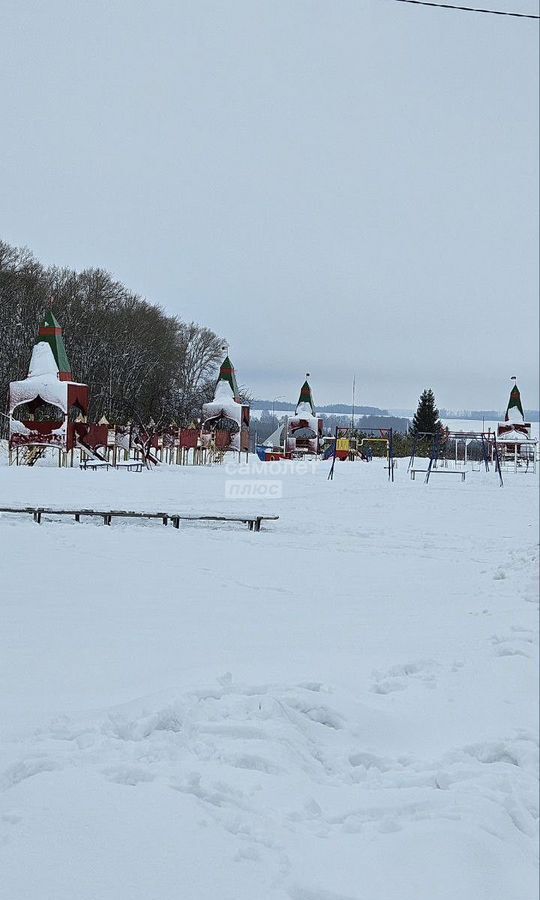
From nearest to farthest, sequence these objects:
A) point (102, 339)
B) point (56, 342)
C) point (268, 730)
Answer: point (268, 730), point (56, 342), point (102, 339)

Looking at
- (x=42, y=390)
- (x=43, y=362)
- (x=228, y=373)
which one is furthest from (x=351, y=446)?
(x=42, y=390)

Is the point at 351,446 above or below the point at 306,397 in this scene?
below

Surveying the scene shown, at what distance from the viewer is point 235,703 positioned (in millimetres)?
4223

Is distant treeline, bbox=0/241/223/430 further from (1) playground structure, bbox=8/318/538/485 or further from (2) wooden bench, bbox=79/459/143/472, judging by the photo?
(2) wooden bench, bbox=79/459/143/472

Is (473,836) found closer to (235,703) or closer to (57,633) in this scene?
(235,703)

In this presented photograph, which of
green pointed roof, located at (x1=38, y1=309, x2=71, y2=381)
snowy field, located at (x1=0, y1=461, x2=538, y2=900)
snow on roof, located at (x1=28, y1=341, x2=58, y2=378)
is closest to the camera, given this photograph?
snowy field, located at (x1=0, y1=461, x2=538, y2=900)

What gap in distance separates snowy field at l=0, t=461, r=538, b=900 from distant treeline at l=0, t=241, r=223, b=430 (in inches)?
1294

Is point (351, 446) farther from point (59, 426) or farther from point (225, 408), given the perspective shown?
point (59, 426)

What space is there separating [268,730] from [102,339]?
4096cm

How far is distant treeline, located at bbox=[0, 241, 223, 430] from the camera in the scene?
130 ft

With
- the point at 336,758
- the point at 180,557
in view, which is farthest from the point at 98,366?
the point at 336,758

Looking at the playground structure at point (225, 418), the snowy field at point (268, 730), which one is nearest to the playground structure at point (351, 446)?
the playground structure at point (225, 418)

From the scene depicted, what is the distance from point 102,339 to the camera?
43.0 meters

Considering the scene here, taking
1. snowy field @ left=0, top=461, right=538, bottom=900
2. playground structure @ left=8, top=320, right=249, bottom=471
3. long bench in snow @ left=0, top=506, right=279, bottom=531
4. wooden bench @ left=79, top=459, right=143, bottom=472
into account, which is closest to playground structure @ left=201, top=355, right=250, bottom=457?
playground structure @ left=8, top=320, right=249, bottom=471
